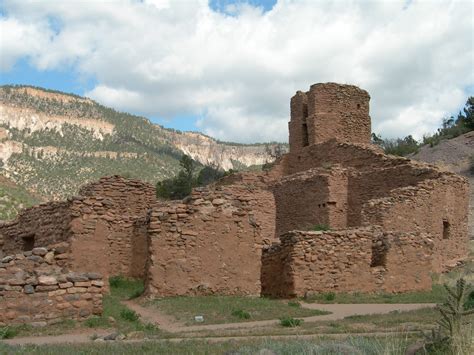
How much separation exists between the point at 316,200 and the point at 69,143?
70.0 metres

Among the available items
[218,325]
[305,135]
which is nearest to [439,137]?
[305,135]

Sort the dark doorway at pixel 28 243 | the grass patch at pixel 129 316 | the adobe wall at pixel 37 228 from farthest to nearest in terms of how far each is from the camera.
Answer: the dark doorway at pixel 28 243
the adobe wall at pixel 37 228
the grass patch at pixel 129 316

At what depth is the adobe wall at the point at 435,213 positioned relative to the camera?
19484 mm

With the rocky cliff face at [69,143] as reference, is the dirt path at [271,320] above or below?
below

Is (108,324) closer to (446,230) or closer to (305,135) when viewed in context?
(446,230)

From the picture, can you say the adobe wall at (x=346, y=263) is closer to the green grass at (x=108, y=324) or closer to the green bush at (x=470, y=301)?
the green bush at (x=470, y=301)

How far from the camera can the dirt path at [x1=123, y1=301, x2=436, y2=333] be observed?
10.5 meters

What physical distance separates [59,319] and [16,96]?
102 meters

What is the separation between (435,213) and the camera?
21000mm

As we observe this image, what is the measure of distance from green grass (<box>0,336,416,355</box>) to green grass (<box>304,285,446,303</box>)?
6.26 meters

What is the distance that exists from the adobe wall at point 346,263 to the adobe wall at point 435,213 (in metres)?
2.65

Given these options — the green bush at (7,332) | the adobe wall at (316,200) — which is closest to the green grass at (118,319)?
the green bush at (7,332)

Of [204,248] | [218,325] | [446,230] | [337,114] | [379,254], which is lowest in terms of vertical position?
[218,325]

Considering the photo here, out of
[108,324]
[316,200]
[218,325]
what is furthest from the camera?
[316,200]
